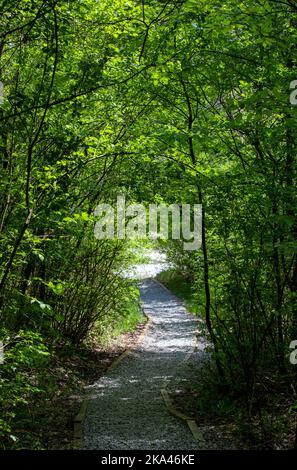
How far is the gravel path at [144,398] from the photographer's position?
541 centimetres

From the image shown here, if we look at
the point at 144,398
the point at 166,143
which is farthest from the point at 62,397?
the point at 166,143

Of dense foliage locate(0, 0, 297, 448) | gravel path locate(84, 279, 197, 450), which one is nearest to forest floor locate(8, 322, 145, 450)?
gravel path locate(84, 279, 197, 450)

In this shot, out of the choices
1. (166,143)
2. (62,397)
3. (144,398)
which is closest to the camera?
(166,143)

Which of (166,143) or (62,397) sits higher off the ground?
(166,143)

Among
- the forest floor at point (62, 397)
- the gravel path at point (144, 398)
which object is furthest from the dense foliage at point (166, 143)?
the gravel path at point (144, 398)

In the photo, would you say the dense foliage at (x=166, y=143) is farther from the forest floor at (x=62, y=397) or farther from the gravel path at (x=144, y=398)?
the gravel path at (x=144, y=398)

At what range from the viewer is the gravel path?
17.8 ft

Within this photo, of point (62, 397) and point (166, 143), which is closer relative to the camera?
point (166, 143)

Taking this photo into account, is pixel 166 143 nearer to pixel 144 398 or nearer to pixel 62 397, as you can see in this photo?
pixel 144 398

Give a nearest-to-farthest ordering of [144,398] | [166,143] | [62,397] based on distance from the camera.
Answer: [166,143], [62,397], [144,398]

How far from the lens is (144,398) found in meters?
7.35

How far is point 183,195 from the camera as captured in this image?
6.52m
